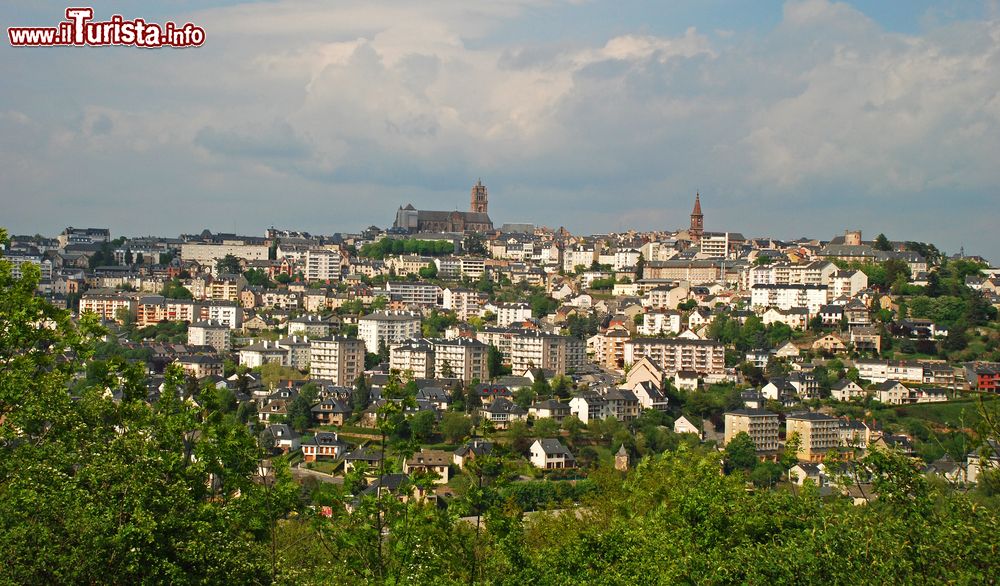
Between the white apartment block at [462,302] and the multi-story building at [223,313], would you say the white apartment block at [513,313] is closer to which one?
the white apartment block at [462,302]

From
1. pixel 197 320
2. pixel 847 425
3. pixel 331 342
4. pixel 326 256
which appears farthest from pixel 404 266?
pixel 847 425

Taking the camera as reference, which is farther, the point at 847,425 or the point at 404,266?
the point at 404,266

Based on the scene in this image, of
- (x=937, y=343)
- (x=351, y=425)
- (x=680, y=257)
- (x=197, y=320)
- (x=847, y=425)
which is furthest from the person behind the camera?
(x=680, y=257)

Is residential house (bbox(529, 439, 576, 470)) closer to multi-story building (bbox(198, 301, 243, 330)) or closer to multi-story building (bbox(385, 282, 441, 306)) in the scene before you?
multi-story building (bbox(198, 301, 243, 330))

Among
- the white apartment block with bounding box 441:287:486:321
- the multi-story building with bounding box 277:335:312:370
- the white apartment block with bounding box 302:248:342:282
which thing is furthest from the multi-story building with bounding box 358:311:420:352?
the white apartment block with bounding box 302:248:342:282

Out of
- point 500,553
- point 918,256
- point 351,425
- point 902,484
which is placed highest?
point 918,256

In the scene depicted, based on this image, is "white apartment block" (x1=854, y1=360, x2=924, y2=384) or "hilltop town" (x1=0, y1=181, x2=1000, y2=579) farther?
"white apartment block" (x1=854, y1=360, x2=924, y2=384)

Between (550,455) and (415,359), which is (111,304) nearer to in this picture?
(415,359)

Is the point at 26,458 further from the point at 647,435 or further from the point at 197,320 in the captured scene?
the point at 197,320
